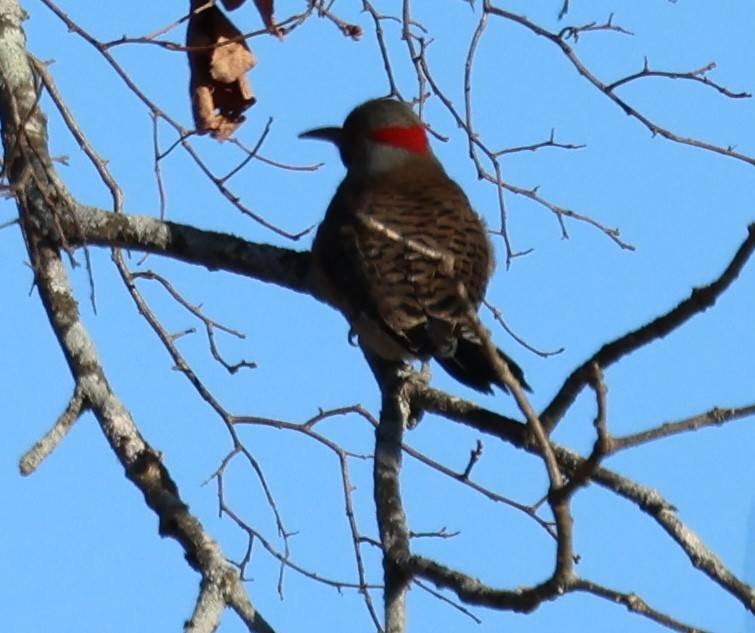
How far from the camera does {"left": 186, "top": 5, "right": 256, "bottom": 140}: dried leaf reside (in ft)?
15.0

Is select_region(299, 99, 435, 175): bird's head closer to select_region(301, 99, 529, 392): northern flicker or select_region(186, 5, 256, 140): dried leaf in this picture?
select_region(301, 99, 529, 392): northern flicker

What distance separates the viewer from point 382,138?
5613 millimetres

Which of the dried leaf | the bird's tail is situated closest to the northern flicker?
the bird's tail

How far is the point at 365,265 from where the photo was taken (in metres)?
4.68

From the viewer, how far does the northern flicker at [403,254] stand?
4.36 m

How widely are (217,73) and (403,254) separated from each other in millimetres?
733

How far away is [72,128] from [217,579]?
1471mm

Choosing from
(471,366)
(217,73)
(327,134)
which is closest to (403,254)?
(471,366)

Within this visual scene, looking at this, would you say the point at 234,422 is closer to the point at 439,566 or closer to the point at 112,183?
the point at 112,183

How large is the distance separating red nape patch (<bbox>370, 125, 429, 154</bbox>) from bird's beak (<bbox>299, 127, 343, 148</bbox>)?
254 millimetres

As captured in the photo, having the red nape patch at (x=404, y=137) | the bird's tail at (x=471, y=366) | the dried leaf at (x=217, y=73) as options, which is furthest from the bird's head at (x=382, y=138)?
the bird's tail at (x=471, y=366)

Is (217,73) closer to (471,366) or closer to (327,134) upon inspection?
(471,366)

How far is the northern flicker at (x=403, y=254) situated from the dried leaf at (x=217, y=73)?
47 cm

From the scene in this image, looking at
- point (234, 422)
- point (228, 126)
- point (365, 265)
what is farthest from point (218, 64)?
point (234, 422)
